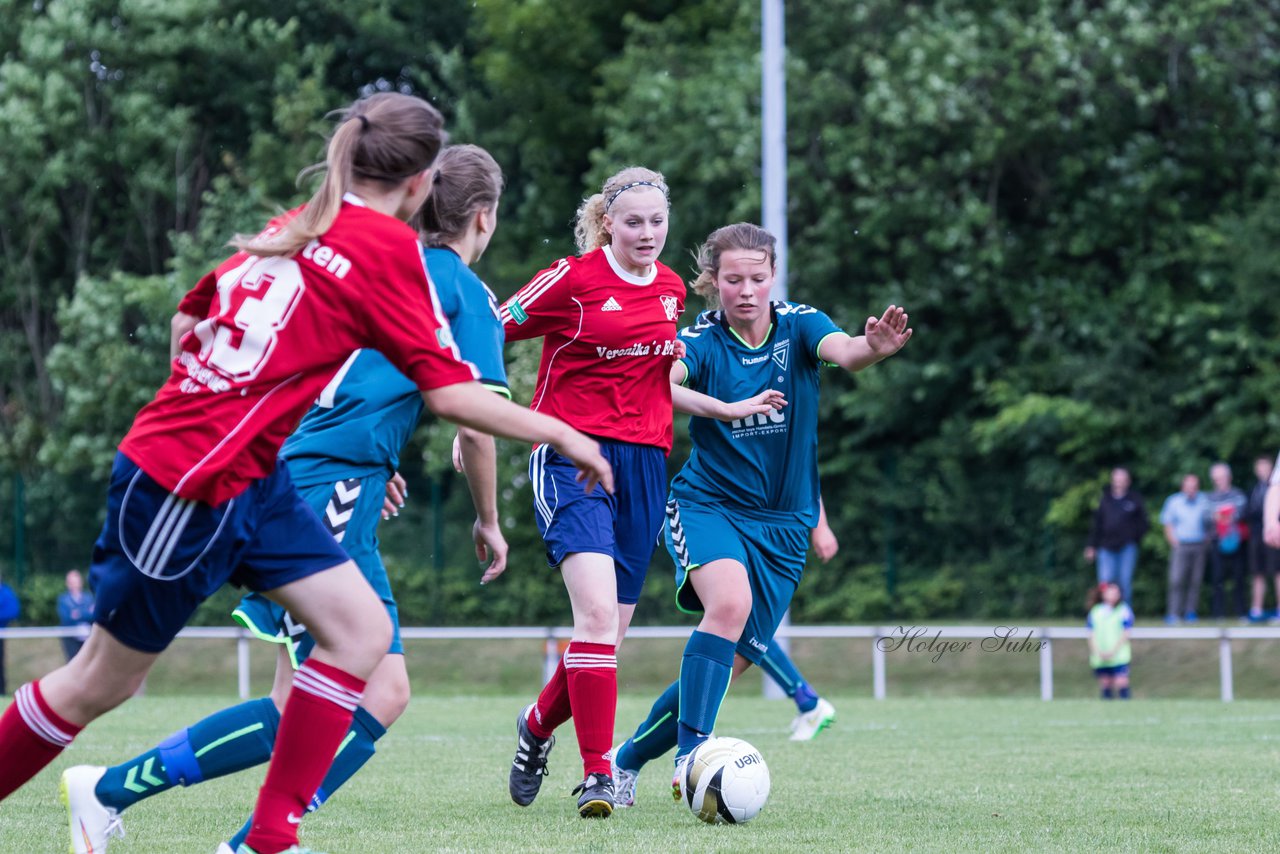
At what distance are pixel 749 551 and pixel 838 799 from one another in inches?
37.6

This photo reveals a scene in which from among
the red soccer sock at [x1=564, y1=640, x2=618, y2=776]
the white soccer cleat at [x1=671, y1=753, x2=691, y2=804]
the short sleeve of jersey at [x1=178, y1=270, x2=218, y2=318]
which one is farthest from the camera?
the red soccer sock at [x1=564, y1=640, x2=618, y2=776]

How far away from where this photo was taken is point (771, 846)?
490cm

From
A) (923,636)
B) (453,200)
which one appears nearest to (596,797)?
(453,200)

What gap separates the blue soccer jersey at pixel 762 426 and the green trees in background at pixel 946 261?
46.4 feet

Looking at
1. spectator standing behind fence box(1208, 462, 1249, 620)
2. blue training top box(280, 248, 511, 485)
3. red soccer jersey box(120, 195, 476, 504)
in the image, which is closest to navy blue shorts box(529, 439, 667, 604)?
blue training top box(280, 248, 511, 485)

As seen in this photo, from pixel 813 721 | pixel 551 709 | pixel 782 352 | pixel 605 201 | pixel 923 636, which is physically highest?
pixel 605 201

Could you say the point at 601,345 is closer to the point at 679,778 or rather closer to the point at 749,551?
the point at 749,551

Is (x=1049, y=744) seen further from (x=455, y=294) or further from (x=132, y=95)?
(x=132, y=95)

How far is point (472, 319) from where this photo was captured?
4.82 metres

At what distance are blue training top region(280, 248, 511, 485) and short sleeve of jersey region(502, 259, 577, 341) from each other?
1193 mm

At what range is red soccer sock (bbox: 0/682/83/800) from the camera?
4.14 metres

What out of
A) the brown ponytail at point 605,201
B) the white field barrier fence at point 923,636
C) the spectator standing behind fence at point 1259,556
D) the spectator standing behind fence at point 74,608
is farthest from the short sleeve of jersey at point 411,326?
the spectator standing behind fence at point 1259,556

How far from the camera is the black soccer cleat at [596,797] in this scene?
5746 mm

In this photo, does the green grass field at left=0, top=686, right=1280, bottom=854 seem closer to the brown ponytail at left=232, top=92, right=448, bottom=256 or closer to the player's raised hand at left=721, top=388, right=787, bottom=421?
the player's raised hand at left=721, top=388, right=787, bottom=421
